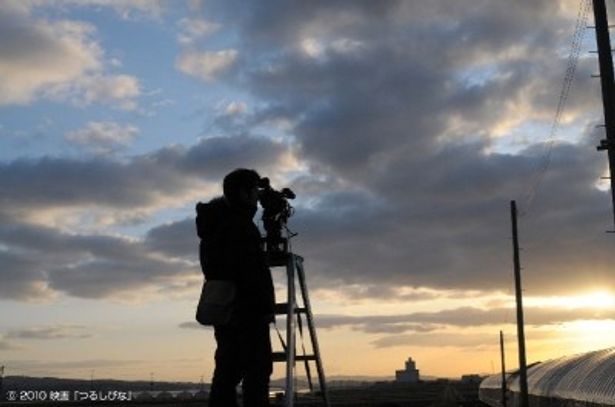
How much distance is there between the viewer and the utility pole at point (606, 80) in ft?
59.6

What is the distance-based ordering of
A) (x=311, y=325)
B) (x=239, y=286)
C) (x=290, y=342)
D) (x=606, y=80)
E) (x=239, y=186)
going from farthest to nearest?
(x=606, y=80)
(x=311, y=325)
(x=290, y=342)
(x=239, y=186)
(x=239, y=286)

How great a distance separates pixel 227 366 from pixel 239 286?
1.73 ft

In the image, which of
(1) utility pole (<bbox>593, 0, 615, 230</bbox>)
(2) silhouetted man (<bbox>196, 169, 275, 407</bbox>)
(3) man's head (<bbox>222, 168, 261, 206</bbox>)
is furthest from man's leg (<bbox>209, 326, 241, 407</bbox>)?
(1) utility pole (<bbox>593, 0, 615, 230</bbox>)

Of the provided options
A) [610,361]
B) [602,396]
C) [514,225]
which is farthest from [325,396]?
[514,225]

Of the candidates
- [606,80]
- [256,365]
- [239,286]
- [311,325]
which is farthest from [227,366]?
[606,80]

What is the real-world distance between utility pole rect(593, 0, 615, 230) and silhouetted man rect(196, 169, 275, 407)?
14.9m

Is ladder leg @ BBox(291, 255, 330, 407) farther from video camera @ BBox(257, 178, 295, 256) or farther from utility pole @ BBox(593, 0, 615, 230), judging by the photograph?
utility pole @ BBox(593, 0, 615, 230)

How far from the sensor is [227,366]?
16.0 feet

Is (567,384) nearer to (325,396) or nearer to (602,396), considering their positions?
(602,396)

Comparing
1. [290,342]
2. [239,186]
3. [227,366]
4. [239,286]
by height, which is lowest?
[227,366]

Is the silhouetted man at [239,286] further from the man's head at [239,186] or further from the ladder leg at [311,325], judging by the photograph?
the ladder leg at [311,325]

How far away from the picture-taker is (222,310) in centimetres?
474

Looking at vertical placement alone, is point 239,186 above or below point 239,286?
above

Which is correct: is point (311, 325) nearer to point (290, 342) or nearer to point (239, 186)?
point (290, 342)
